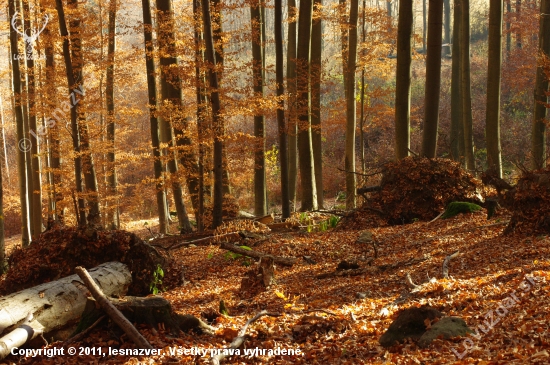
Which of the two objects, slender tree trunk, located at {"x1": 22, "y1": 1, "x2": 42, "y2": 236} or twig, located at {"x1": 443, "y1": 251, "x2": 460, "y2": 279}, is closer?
twig, located at {"x1": 443, "y1": 251, "x2": 460, "y2": 279}

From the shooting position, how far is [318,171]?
1928 centimetres

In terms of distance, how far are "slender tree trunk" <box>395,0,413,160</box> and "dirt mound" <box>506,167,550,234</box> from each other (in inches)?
210

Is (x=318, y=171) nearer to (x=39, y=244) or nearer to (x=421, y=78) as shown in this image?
(x=39, y=244)

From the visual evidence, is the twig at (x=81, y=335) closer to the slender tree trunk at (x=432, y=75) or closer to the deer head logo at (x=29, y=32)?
the slender tree trunk at (x=432, y=75)

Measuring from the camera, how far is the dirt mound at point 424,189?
41.3ft

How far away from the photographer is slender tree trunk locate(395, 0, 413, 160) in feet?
44.6

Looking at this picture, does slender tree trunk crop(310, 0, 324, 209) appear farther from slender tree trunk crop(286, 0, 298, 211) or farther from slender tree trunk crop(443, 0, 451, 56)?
slender tree trunk crop(443, 0, 451, 56)

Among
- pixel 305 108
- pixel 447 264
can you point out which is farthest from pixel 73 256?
pixel 305 108

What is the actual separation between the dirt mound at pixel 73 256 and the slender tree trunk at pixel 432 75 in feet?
25.3

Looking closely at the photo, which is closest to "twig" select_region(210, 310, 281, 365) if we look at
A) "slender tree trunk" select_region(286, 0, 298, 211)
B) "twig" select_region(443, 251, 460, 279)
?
"twig" select_region(443, 251, 460, 279)

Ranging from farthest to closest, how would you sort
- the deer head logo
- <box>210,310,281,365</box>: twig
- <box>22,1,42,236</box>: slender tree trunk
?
<box>22,1,42,236</box>: slender tree trunk → the deer head logo → <box>210,310,281,365</box>: twig

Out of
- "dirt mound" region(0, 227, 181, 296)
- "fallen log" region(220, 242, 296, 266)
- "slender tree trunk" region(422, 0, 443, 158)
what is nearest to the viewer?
"dirt mound" region(0, 227, 181, 296)

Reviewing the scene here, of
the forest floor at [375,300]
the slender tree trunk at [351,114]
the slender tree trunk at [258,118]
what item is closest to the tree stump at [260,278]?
the forest floor at [375,300]

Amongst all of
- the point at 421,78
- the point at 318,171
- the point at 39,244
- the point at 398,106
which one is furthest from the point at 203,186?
the point at 421,78
